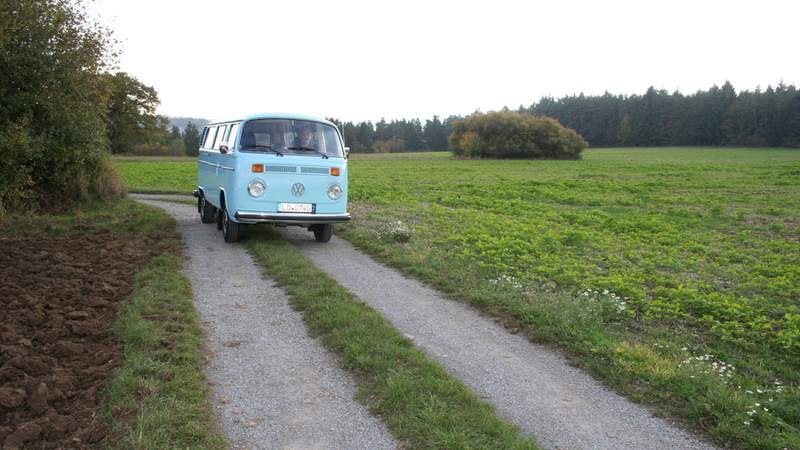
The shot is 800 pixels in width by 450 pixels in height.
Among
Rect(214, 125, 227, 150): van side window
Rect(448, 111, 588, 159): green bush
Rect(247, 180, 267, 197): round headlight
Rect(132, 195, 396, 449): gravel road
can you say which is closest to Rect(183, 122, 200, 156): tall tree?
Rect(448, 111, 588, 159): green bush

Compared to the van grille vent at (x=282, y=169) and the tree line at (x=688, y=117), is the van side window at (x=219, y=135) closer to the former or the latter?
the van grille vent at (x=282, y=169)

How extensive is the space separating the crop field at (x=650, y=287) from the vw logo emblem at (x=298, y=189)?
1.71 meters

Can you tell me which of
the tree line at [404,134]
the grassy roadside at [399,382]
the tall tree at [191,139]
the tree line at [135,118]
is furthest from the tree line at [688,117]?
the grassy roadside at [399,382]

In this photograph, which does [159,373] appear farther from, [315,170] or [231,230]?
[231,230]

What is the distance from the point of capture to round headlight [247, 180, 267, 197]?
10953 millimetres

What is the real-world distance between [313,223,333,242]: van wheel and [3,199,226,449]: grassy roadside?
3282mm

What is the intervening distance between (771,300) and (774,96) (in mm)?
102499

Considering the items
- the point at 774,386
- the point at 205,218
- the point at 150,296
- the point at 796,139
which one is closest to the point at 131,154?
the point at 205,218

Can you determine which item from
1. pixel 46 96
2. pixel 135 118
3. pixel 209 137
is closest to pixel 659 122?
pixel 135 118

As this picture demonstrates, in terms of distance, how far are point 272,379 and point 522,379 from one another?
226 cm

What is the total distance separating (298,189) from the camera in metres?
11.1

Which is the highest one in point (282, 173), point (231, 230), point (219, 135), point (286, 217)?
point (219, 135)

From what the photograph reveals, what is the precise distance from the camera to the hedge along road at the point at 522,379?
425 cm

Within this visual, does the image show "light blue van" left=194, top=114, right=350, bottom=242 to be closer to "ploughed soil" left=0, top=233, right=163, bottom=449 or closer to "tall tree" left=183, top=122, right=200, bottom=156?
"ploughed soil" left=0, top=233, right=163, bottom=449
